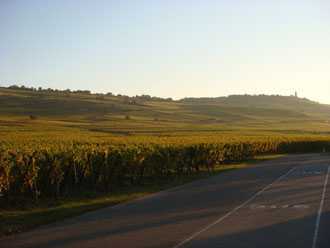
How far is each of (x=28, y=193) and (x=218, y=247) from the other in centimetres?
1127

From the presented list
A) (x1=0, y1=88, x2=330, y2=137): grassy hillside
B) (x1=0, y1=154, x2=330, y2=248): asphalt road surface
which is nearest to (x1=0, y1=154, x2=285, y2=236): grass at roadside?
(x1=0, y1=154, x2=330, y2=248): asphalt road surface

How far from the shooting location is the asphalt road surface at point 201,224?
390 inches

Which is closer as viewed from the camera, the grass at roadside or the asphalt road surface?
the asphalt road surface

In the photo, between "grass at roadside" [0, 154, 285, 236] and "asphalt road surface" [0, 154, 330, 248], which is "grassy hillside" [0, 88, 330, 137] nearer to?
"grass at roadside" [0, 154, 285, 236]

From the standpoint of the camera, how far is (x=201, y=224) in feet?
38.9

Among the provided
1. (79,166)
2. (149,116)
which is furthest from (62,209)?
(149,116)

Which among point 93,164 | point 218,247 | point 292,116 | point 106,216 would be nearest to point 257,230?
point 218,247

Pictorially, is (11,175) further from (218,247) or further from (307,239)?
(307,239)

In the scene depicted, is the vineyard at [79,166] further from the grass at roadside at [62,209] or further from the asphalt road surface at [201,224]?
the asphalt road surface at [201,224]

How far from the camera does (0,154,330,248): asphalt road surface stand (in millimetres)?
9906

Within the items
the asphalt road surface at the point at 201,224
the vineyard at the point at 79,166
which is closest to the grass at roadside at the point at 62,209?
the asphalt road surface at the point at 201,224

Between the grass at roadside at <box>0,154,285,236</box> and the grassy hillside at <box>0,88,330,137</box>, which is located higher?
A: the grassy hillside at <box>0,88,330,137</box>

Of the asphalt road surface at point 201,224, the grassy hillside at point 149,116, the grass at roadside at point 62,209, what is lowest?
the grass at roadside at point 62,209

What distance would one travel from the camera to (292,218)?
1259 centimetres
